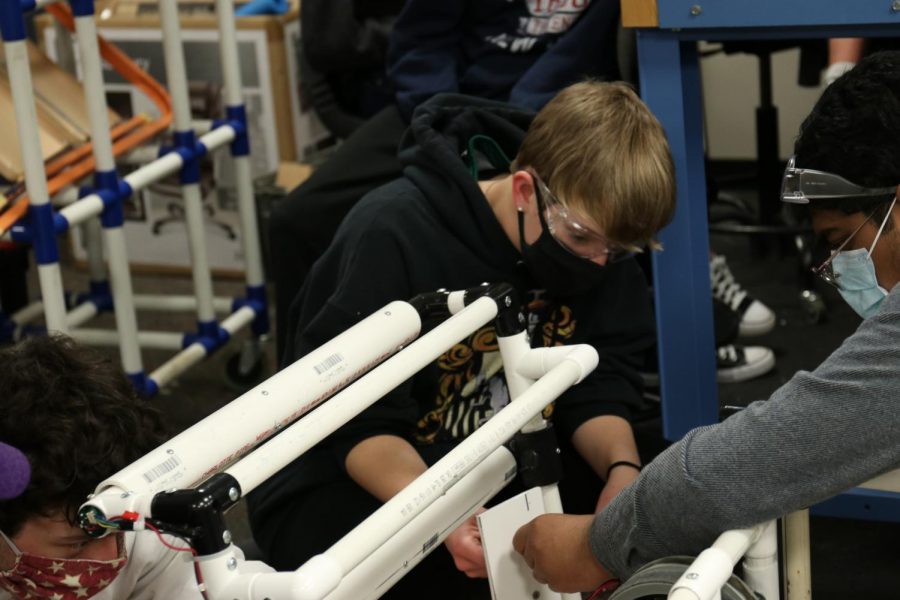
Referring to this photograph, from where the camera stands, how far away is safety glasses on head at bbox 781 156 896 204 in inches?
47.1

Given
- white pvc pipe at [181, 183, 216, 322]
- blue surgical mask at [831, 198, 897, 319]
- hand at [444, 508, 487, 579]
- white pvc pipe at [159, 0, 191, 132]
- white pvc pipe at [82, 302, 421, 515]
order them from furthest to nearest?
white pvc pipe at [181, 183, 216, 322]
white pvc pipe at [159, 0, 191, 132]
hand at [444, 508, 487, 579]
blue surgical mask at [831, 198, 897, 319]
white pvc pipe at [82, 302, 421, 515]

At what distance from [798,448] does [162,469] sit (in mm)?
534

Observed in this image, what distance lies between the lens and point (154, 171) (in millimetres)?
2422

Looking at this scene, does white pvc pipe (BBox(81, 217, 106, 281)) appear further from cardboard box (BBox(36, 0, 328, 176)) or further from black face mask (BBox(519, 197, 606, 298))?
black face mask (BBox(519, 197, 606, 298))

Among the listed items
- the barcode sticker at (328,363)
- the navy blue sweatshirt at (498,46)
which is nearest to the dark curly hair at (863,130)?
the barcode sticker at (328,363)

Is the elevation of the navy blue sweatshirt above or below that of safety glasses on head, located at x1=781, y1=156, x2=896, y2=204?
above

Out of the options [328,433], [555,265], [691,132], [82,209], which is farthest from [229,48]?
[328,433]

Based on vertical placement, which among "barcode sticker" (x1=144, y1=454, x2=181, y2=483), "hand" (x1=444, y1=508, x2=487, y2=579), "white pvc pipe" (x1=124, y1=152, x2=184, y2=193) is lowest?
"hand" (x1=444, y1=508, x2=487, y2=579)

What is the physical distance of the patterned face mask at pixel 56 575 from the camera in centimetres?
120

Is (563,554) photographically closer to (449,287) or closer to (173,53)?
(449,287)

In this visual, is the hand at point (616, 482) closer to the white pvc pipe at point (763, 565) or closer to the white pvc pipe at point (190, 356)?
the white pvc pipe at point (763, 565)

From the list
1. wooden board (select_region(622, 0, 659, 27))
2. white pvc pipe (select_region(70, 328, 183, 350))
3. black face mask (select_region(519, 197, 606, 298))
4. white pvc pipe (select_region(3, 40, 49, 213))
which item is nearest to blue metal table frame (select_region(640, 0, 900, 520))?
wooden board (select_region(622, 0, 659, 27))

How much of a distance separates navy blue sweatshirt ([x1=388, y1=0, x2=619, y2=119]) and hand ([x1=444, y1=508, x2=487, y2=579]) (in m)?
0.89

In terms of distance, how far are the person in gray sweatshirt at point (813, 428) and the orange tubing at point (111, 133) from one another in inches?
50.3
